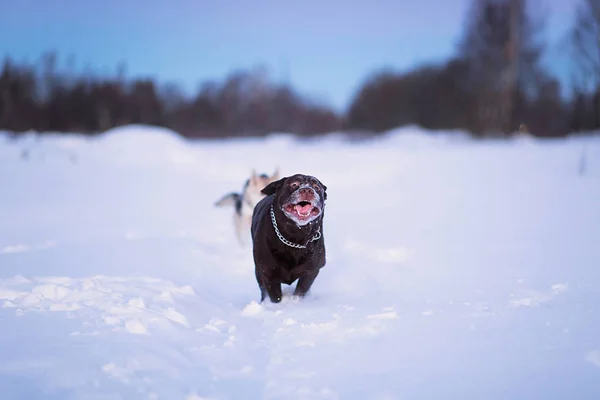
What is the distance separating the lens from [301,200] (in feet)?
13.8

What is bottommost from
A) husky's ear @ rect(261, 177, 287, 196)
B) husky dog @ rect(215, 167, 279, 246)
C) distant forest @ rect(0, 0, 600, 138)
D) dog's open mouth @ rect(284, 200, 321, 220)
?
husky dog @ rect(215, 167, 279, 246)

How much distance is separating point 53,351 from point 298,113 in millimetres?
46812

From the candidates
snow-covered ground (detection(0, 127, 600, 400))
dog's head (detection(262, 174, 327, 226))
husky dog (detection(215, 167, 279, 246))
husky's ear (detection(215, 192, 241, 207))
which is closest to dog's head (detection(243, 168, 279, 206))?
husky dog (detection(215, 167, 279, 246))

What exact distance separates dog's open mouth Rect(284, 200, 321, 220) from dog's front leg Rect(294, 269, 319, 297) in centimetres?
70

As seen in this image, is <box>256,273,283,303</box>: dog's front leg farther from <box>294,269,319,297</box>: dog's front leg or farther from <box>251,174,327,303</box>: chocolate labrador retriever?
<box>294,269,319,297</box>: dog's front leg

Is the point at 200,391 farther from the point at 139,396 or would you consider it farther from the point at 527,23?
the point at 527,23

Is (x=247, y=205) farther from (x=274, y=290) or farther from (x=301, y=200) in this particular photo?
(x=301, y=200)

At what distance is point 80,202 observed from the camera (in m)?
12.2

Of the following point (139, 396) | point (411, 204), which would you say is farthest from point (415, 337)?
point (411, 204)

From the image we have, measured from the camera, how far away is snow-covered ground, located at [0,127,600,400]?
2818 mm

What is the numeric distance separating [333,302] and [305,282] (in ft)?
1.09

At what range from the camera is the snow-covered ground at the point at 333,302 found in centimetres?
282

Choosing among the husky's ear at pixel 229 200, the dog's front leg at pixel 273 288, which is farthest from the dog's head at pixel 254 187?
the dog's front leg at pixel 273 288

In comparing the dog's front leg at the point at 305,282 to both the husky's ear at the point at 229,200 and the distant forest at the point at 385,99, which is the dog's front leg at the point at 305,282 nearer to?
the husky's ear at the point at 229,200
